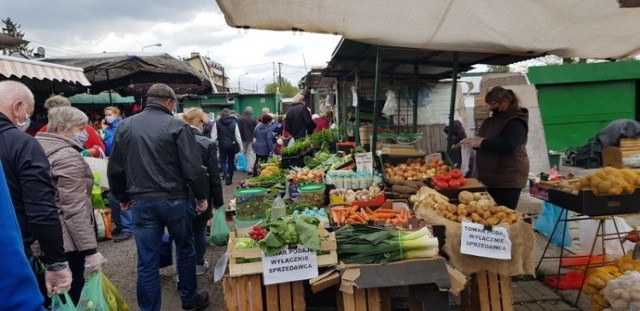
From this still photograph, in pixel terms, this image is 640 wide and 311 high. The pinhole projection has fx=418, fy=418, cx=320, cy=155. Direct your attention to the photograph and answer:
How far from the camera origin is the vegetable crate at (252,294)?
3037 mm

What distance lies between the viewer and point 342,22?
354 cm

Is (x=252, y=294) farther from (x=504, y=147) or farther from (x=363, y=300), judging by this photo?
(x=504, y=147)

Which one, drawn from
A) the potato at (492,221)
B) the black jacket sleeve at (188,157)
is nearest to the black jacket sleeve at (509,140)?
the potato at (492,221)

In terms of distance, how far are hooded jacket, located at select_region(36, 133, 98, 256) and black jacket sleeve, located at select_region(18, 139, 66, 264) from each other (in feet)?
2.16

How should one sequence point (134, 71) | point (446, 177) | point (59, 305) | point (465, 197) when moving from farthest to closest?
point (134, 71) → point (446, 177) → point (465, 197) → point (59, 305)

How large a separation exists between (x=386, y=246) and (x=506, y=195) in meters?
2.08

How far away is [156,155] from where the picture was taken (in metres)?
3.52

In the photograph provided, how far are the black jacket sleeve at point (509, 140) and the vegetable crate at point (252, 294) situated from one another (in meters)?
2.47

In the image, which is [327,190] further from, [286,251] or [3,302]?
[3,302]

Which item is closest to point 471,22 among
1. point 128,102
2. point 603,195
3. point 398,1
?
point 398,1

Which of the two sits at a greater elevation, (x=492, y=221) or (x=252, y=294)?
(x=492, y=221)

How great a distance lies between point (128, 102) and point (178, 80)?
9.80 meters

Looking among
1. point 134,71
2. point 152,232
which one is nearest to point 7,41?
point 134,71

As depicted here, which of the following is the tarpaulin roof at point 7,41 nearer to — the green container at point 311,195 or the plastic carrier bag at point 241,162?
the green container at point 311,195
